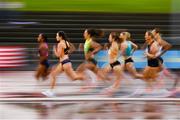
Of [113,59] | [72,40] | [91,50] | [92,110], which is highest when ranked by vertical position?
[91,50]

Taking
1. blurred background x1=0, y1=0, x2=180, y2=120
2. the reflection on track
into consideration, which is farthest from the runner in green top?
the reflection on track

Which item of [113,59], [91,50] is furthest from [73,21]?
[113,59]

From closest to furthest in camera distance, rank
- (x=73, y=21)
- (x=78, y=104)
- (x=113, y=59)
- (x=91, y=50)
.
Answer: (x=78, y=104)
(x=113, y=59)
(x=91, y=50)
(x=73, y=21)

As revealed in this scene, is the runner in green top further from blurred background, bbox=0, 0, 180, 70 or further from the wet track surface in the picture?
blurred background, bbox=0, 0, 180, 70

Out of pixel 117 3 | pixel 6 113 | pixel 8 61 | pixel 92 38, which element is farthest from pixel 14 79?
pixel 117 3

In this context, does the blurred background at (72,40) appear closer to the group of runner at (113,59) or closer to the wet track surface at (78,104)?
the wet track surface at (78,104)

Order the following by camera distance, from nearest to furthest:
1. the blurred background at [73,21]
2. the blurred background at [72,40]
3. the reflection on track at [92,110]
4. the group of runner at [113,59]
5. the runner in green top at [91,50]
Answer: the reflection on track at [92,110]
the blurred background at [72,40]
the group of runner at [113,59]
the runner in green top at [91,50]
the blurred background at [73,21]

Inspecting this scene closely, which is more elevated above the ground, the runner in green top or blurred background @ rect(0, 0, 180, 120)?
the runner in green top

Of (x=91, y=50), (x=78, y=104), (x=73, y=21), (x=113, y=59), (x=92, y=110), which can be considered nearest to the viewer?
(x=92, y=110)

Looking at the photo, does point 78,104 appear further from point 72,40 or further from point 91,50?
point 72,40

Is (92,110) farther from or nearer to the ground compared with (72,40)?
farther from the ground

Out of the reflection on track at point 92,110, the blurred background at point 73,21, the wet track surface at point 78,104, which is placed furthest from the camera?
the blurred background at point 73,21

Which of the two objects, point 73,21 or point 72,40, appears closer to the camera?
point 72,40

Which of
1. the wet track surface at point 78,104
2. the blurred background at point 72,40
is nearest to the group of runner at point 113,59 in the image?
the wet track surface at point 78,104
